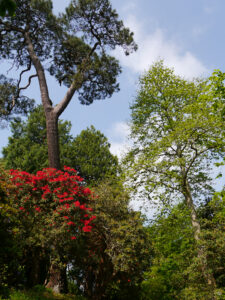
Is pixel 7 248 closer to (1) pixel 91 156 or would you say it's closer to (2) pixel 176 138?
(2) pixel 176 138

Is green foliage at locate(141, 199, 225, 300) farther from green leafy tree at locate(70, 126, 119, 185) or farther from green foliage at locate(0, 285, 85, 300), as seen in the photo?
green leafy tree at locate(70, 126, 119, 185)

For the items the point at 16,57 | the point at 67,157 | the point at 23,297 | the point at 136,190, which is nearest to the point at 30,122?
the point at 67,157

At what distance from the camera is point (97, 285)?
1050 centimetres

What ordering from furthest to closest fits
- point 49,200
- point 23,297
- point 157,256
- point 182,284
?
point 182,284 → point 157,256 → point 49,200 → point 23,297

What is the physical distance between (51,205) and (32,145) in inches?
621

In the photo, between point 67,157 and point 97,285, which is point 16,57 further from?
point 97,285

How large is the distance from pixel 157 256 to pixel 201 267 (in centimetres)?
157

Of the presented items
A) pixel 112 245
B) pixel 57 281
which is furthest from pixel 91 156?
pixel 112 245

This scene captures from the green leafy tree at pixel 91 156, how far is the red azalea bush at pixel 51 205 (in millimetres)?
14160

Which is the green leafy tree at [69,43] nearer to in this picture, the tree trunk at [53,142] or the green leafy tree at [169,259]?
the tree trunk at [53,142]

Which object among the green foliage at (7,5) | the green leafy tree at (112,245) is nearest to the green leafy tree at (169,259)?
the green leafy tree at (112,245)

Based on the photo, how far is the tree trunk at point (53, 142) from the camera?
11916 millimetres

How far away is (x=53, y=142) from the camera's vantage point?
1248 centimetres

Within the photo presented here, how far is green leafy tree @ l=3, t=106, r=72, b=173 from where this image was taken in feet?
72.2
